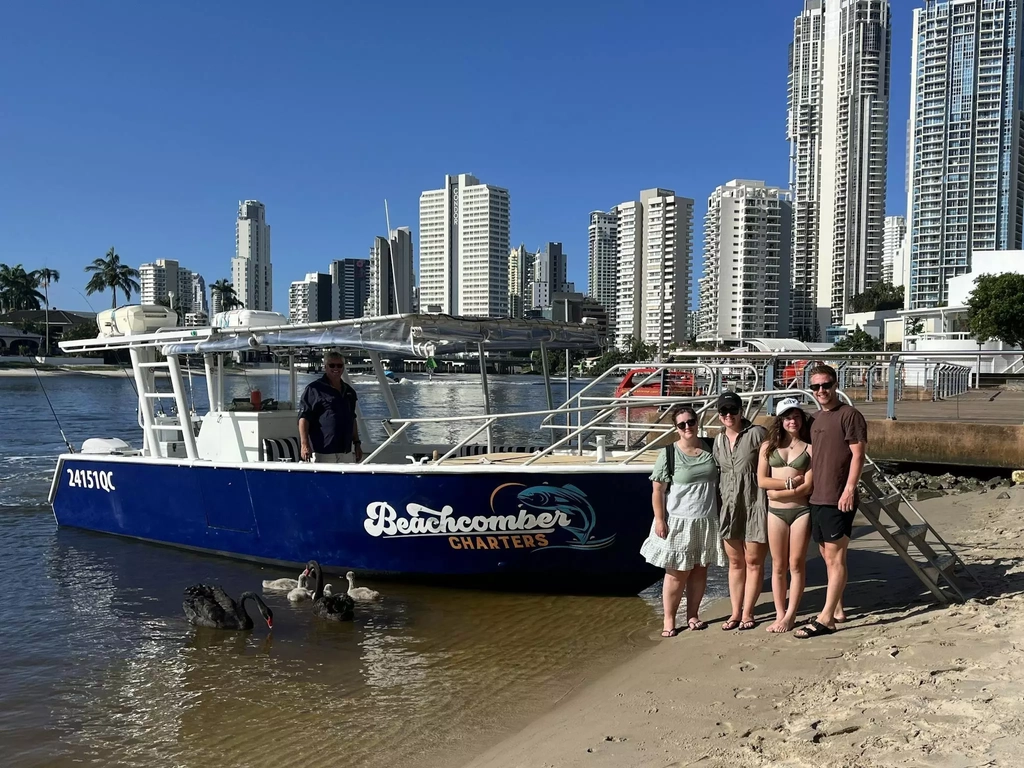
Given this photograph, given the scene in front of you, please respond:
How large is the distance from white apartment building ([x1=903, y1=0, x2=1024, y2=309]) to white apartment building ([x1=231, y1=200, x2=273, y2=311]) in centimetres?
8379

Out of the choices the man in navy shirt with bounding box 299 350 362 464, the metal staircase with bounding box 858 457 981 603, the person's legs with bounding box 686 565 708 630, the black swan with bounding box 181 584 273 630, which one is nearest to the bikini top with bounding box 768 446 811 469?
the metal staircase with bounding box 858 457 981 603

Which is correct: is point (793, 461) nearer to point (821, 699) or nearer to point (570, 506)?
point (821, 699)

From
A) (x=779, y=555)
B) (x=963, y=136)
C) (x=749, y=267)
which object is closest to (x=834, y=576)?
(x=779, y=555)

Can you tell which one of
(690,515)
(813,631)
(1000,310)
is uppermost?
(1000,310)

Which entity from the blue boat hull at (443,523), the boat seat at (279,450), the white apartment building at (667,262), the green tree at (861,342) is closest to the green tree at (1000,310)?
the green tree at (861,342)

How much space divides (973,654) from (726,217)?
13981 cm

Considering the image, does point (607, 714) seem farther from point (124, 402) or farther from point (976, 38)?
point (976, 38)

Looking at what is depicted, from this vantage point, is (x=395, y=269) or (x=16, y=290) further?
(x=16, y=290)

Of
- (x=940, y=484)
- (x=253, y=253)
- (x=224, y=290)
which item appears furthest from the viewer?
(x=224, y=290)

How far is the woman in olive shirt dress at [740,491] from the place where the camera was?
6.05m

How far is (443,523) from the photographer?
26.8ft

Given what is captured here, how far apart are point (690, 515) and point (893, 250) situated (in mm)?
174153

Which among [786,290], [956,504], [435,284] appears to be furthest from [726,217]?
[956,504]

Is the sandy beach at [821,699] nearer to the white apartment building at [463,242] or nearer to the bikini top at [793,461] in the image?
the bikini top at [793,461]
